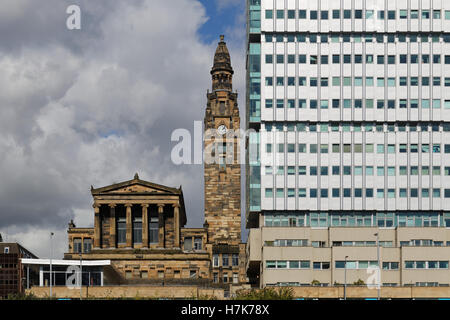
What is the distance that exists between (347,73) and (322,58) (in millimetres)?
5005

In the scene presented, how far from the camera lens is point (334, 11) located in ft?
452

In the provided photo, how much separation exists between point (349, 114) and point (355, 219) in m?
18.2

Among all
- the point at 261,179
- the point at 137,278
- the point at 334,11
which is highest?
the point at 334,11

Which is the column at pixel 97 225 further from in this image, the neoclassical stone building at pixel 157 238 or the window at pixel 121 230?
the window at pixel 121 230

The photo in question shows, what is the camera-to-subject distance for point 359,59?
5399 inches

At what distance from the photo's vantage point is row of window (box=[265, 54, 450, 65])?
13675 cm

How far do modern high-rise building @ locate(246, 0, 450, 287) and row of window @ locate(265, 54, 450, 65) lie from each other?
0.56 feet

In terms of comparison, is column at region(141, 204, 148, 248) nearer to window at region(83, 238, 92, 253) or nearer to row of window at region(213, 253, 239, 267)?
row of window at region(213, 253, 239, 267)

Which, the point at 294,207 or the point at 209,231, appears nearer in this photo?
the point at 294,207

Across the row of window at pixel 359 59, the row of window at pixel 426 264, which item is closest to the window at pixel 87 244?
the row of window at pixel 359 59

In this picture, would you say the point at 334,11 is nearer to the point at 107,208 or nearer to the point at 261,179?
the point at 261,179

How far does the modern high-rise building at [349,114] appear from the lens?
13500cm
